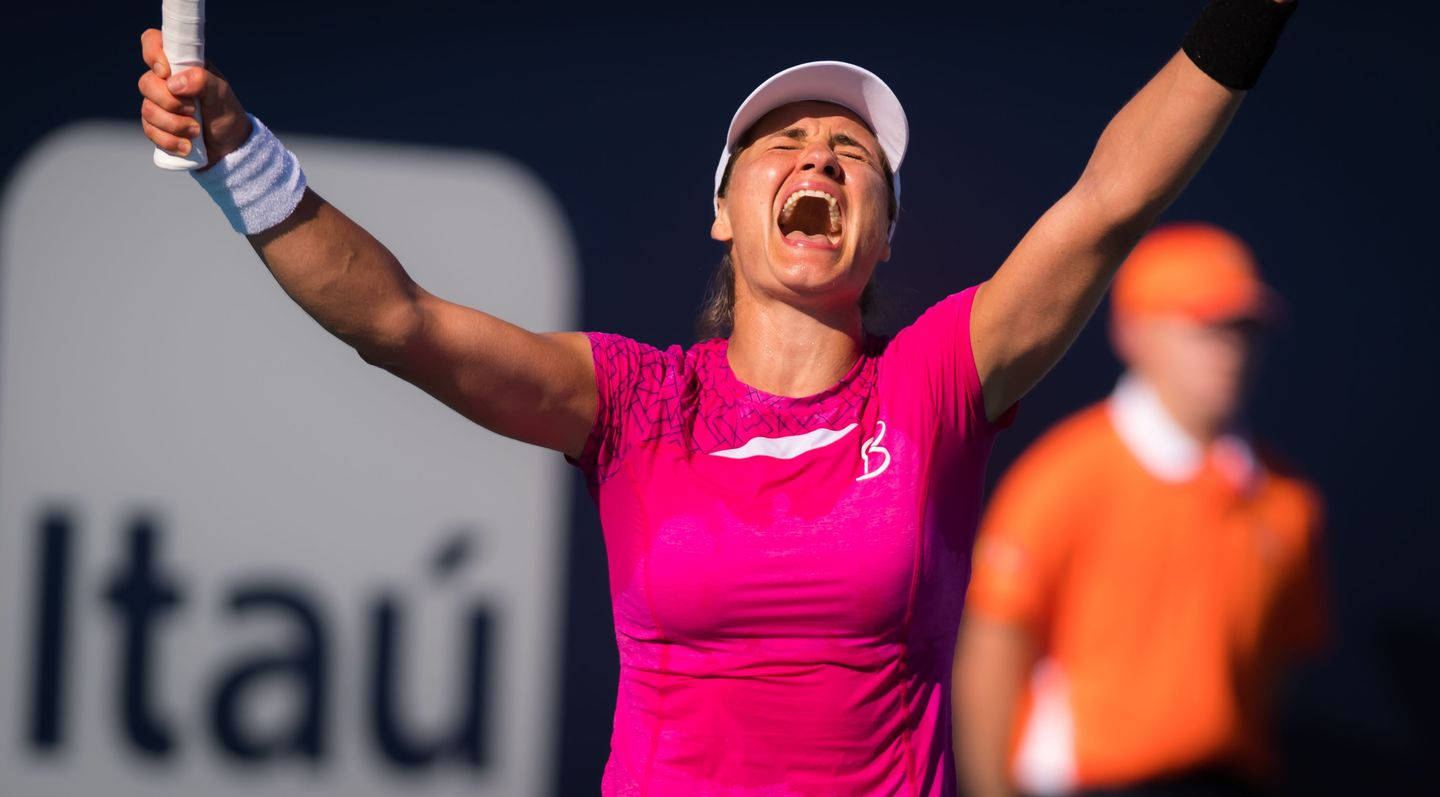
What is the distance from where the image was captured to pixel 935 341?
5.91 feet

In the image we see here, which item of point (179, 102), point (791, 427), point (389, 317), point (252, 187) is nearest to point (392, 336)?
point (389, 317)

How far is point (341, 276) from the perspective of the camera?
1.56 meters

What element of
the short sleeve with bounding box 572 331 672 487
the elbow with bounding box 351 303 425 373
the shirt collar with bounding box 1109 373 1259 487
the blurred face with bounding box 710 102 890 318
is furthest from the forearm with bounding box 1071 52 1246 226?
the shirt collar with bounding box 1109 373 1259 487

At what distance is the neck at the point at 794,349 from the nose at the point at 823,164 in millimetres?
183

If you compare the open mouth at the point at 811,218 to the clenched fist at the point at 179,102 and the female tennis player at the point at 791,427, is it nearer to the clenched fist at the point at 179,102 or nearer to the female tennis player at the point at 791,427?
the female tennis player at the point at 791,427

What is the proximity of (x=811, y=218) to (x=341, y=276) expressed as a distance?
742mm

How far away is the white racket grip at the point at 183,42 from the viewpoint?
57.1 inches

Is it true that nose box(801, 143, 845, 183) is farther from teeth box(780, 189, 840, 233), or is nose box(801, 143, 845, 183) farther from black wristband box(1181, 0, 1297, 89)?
black wristband box(1181, 0, 1297, 89)

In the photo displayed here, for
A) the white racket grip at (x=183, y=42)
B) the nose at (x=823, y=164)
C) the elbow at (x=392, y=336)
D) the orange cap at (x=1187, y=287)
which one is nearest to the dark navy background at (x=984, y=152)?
the orange cap at (x=1187, y=287)

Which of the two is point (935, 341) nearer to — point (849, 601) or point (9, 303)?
point (849, 601)

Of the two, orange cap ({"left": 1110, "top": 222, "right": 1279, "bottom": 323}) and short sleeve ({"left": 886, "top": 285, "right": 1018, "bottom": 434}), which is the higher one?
orange cap ({"left": 1110, "top": 222, "right": 1279, "bottom": 323})

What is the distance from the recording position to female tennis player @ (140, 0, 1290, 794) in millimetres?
1544

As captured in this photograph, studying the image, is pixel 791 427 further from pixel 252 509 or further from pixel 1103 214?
pixel 252 509

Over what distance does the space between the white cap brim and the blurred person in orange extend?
75 cm
